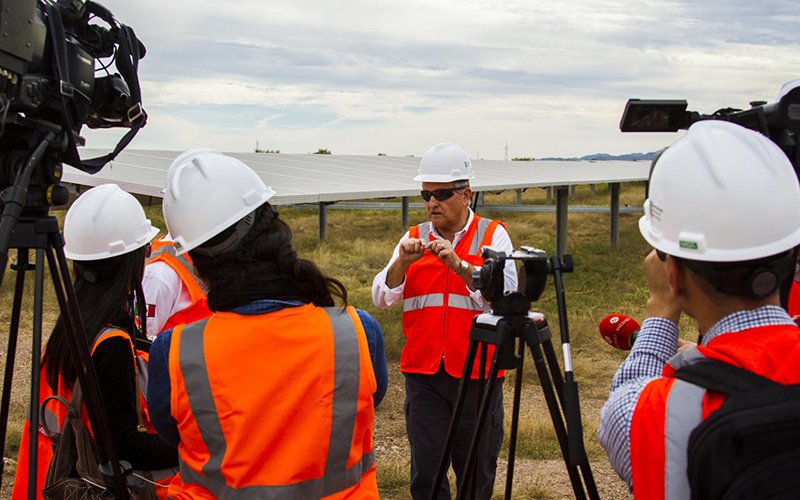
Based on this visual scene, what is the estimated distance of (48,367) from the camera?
2.42 m

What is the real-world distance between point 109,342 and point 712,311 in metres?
1.66

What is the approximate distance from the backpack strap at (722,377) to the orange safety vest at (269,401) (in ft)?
2.68

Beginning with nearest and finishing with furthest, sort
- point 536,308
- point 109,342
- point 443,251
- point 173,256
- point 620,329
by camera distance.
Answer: point 620,329
point 109,342
point 443,251
point 173,256
point 536,308

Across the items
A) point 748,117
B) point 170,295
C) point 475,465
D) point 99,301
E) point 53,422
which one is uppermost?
point 748,117

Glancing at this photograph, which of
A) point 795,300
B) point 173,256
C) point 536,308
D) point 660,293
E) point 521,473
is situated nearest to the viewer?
point 660,293

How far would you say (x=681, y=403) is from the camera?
1.43 m

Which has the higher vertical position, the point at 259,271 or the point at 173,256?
the point at 259,271

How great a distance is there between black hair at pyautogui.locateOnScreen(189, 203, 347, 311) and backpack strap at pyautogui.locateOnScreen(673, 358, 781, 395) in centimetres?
88

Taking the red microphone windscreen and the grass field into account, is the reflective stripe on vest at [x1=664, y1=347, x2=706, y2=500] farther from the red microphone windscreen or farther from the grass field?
the grass field

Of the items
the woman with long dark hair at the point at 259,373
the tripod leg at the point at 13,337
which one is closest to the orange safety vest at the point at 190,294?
the tripod leg at the point at 13,337

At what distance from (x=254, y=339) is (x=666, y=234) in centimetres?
98

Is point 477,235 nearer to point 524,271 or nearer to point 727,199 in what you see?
point 524,271

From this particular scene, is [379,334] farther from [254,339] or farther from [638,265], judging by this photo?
[638,265]

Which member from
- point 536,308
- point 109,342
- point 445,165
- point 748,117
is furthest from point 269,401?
point 536,308
